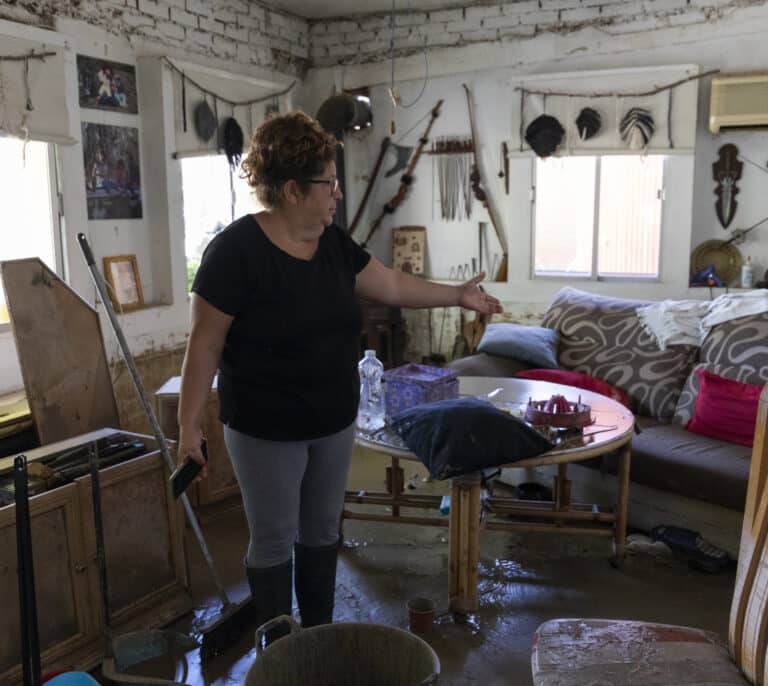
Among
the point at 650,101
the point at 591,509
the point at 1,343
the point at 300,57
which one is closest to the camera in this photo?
the point at 591,509

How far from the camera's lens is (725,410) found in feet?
10.1

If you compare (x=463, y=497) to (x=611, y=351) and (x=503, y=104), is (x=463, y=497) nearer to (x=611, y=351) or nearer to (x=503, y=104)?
(x=611, y=351)

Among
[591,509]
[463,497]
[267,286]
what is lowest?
[591,509]

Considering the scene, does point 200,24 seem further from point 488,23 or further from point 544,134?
point 544,134

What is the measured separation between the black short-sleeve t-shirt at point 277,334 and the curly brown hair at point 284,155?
96 millimetres

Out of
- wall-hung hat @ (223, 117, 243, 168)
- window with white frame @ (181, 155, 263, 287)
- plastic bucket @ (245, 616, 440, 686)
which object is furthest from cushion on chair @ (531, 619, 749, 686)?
wall-hung hat @ (223, 117, 243, 168)

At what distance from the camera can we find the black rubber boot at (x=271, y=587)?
1.98 m

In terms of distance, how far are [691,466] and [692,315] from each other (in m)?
1.01

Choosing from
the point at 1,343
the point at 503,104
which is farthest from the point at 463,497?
the point at 503,104

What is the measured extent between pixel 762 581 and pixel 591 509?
1515 millimetres

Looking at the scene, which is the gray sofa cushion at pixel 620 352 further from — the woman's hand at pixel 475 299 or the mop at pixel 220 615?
the mop at pixel 220 615

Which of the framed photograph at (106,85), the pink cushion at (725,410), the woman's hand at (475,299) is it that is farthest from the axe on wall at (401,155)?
the woman's hand at (475,299)

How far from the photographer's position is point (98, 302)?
12.7ft

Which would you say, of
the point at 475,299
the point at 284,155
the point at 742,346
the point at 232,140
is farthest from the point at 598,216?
the point at 284,155
